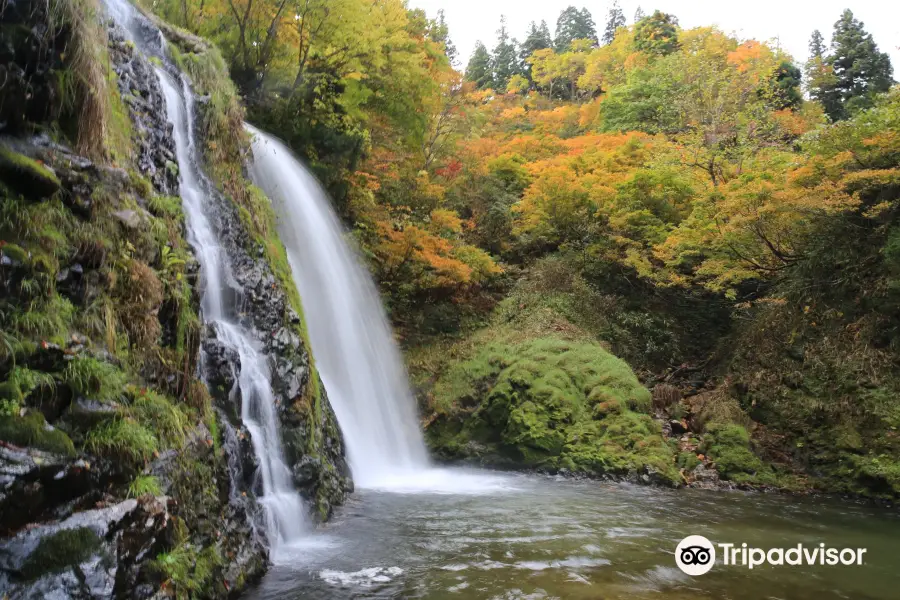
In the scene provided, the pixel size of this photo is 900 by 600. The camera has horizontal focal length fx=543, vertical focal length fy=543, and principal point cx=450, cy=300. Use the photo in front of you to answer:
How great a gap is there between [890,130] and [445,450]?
10959 millimetres

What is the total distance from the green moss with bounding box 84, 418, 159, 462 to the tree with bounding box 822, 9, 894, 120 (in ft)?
98.2

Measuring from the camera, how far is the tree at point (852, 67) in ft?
82.1

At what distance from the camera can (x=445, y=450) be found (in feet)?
40.4

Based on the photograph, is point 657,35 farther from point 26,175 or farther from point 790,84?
point 26,175

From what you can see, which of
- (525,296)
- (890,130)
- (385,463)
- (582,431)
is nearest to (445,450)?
(385,463)

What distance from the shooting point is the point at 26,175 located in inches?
142

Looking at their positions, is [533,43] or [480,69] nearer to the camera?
[480,69]

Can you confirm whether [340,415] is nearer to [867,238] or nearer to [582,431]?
[582,431]

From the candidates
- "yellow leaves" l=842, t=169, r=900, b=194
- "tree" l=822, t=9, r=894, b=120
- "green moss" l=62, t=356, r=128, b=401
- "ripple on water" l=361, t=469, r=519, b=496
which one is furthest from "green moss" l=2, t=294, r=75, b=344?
"tree" l=822, t=9, r=894, b=120

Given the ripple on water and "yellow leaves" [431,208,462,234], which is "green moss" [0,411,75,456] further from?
"yellow leaves" [431,208,462,234]

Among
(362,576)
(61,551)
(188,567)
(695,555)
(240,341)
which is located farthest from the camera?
(240,341)

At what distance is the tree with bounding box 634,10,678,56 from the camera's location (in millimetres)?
29938

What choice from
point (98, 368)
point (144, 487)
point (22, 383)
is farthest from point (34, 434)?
point (144, 487)

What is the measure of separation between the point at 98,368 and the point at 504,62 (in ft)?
149
